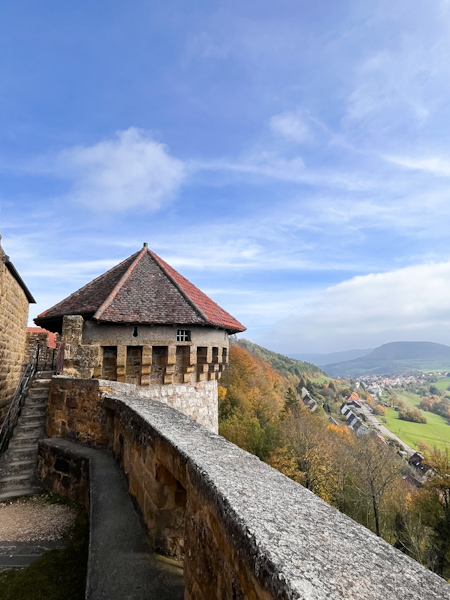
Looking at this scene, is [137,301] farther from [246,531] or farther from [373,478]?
[373,478]

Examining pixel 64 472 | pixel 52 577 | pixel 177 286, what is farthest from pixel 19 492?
pixel 177 286

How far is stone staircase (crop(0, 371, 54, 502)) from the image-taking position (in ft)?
15.3

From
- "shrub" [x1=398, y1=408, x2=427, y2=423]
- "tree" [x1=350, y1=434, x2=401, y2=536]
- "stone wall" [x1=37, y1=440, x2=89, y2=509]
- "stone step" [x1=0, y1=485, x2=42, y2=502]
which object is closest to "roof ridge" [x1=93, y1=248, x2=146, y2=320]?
"stone wall" [x1=37, y1=440, x2=89, y2=509]

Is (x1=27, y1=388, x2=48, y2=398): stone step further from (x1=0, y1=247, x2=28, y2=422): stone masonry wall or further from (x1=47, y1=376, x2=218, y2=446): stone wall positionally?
(x1=47, y1=376, x2=218, y2=446): stone wall

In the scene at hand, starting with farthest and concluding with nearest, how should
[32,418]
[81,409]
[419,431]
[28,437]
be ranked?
[419,431], [32,418], [28,437], [81,409]

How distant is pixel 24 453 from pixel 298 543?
5.68m

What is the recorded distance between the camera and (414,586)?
1.08 m

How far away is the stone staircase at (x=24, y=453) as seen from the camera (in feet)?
15.3

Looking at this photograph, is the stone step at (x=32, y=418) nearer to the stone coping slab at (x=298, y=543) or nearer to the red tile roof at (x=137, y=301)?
the red tile roof at (x=137, y=301)

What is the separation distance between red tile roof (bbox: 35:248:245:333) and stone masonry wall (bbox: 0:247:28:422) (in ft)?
2.81

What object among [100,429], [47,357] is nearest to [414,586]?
[100,429]

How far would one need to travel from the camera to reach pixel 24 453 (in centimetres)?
543

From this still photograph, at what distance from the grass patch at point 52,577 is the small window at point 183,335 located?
5.06 meters

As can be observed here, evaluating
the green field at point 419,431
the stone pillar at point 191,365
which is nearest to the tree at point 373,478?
the stone pillar at point 191,365
